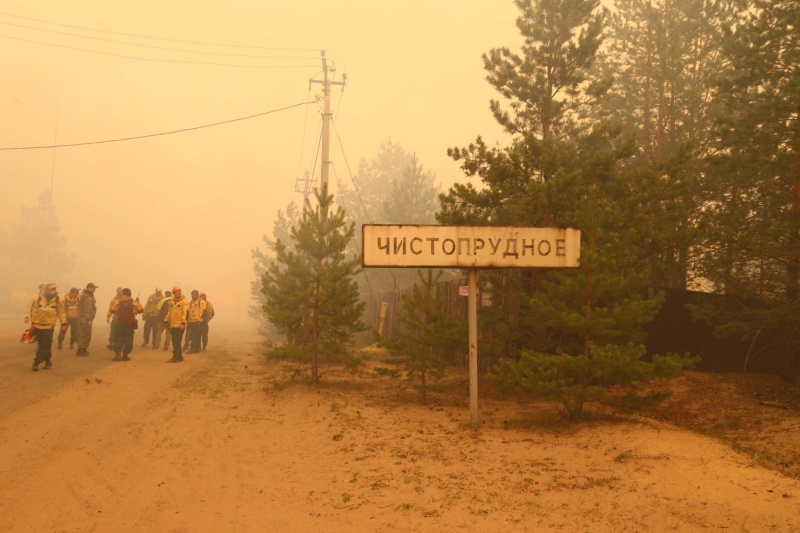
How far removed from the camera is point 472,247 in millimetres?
8852

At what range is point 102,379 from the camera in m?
12.7

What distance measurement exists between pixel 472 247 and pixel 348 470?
3603 mm

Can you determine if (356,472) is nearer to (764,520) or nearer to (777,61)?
(764,520)

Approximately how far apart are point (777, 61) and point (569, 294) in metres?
7.89

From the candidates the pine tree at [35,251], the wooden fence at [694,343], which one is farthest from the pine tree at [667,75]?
the pine tree at [35,251]

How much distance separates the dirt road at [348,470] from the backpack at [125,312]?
406 centimetres

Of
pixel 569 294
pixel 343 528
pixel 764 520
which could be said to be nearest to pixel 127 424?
pixel 343 528

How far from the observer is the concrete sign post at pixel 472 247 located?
8734mm

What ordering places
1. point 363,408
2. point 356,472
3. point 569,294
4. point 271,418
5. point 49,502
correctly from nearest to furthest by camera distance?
1. point 49,502
2. point 356,472
3. point 569,294
4. point 271,418
5. point 363,408

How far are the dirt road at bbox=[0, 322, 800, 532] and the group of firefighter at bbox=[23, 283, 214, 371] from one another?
249 centimetres

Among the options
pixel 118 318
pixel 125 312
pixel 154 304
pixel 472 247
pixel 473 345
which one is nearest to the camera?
pixel 472 247

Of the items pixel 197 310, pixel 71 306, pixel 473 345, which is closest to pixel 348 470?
pixel 473 345

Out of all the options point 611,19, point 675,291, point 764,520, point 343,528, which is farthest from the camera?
point 611,19

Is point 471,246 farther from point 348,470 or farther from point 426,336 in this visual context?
point 348,470
